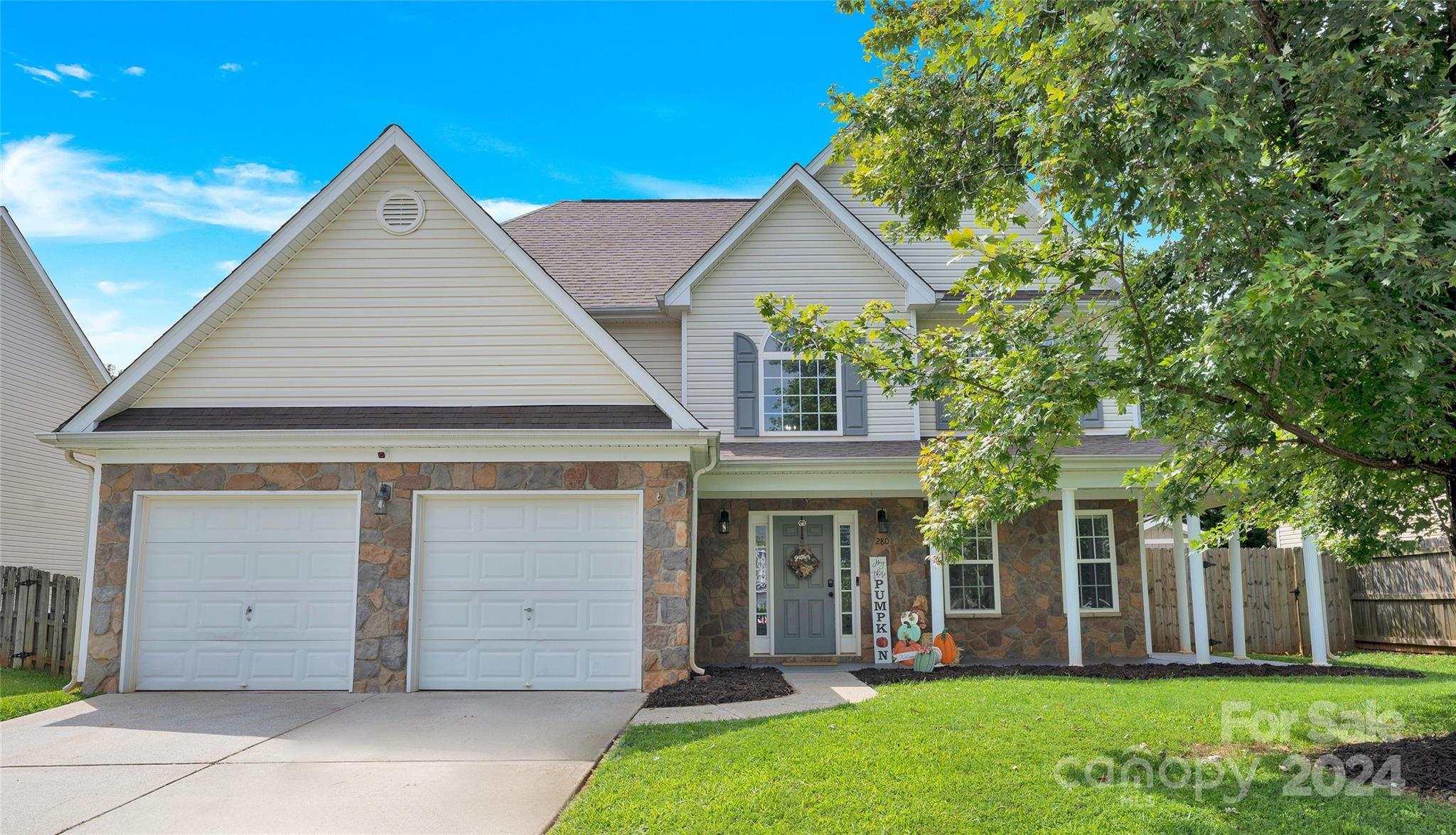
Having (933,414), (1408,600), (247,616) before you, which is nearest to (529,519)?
(247,616)

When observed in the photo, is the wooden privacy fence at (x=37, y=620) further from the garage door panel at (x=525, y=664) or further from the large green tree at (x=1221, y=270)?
the large green tree at (x=1221, y=270)

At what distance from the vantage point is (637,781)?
572cm

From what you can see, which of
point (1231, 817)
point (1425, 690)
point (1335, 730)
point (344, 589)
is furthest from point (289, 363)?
point (1425, 690)

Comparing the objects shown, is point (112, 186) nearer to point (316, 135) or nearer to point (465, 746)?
point (316, 135)

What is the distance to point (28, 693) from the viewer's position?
10.1 metres

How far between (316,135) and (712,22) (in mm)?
6669

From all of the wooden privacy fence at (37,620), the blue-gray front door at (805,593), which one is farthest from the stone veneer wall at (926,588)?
the wooden privacy fence at (37,620)

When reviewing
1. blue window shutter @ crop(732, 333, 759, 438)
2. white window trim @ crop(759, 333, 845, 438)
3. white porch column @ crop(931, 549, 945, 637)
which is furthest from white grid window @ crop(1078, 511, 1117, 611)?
blue window shutter @ crop(732, 333, 759, 438)

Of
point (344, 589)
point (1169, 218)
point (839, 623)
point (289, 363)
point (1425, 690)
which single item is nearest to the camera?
point (1169, 218)

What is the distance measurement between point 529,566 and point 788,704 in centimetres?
329

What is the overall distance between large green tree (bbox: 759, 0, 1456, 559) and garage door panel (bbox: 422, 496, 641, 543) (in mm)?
3755

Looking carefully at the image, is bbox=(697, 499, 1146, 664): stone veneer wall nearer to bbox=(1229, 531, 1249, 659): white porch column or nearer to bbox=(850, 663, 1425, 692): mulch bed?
bbox=(1229, 531, 1249, 659): white porch column

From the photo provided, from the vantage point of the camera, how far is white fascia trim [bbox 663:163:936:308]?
43.8 ft

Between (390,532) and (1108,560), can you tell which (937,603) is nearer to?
(1108,560)
